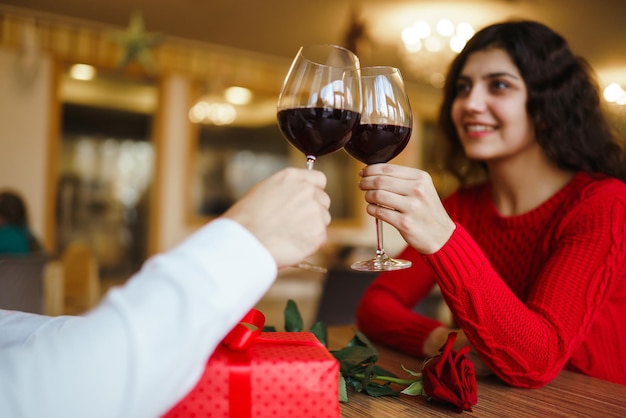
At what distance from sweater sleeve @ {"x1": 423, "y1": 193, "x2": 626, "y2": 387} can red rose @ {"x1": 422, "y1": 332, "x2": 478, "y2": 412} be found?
14 centimetres

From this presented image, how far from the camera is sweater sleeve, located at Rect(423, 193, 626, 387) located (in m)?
0.93

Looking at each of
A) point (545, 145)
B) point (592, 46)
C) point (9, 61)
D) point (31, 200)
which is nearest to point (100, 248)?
point (31, 200)

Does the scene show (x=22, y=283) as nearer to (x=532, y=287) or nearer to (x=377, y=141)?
(x=377, y=141)

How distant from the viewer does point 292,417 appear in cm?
63

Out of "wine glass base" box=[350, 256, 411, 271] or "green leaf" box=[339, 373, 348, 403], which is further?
"wine glass base" box=[350, 256, 411, 271]

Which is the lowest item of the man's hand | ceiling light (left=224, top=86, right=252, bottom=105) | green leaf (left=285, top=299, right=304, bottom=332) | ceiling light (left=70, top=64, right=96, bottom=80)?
green leaf (left=285, top=299, right=304, bottom=332)

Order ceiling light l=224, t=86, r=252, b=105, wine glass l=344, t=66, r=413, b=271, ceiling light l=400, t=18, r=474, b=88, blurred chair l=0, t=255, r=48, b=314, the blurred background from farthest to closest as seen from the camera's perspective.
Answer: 1. ceiling light l=224, t=86, r=252, b=105
2. the blurred background
3. ceiling light l=400, t=18, r=474, b=88
4. blurred chair l=0, t=255, r=48, b=314
5. wine glass l=344, t=66, r=413, b=271

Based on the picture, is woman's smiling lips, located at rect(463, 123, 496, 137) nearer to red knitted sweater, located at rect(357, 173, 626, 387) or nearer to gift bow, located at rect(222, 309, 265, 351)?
red knitted sweater, located at rect(357, 173, 626, 387)

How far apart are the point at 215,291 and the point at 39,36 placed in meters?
5.84

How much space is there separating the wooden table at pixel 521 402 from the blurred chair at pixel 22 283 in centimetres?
119

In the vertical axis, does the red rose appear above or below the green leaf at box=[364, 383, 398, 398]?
above

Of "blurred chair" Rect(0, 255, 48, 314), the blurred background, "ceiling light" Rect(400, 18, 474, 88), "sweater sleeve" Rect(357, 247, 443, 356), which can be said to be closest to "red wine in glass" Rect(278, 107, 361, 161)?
"sweater sleeve" Rect(357, 247, 443, 356)

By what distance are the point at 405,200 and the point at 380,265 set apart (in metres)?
0.16

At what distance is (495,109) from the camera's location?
1389 millimetres
